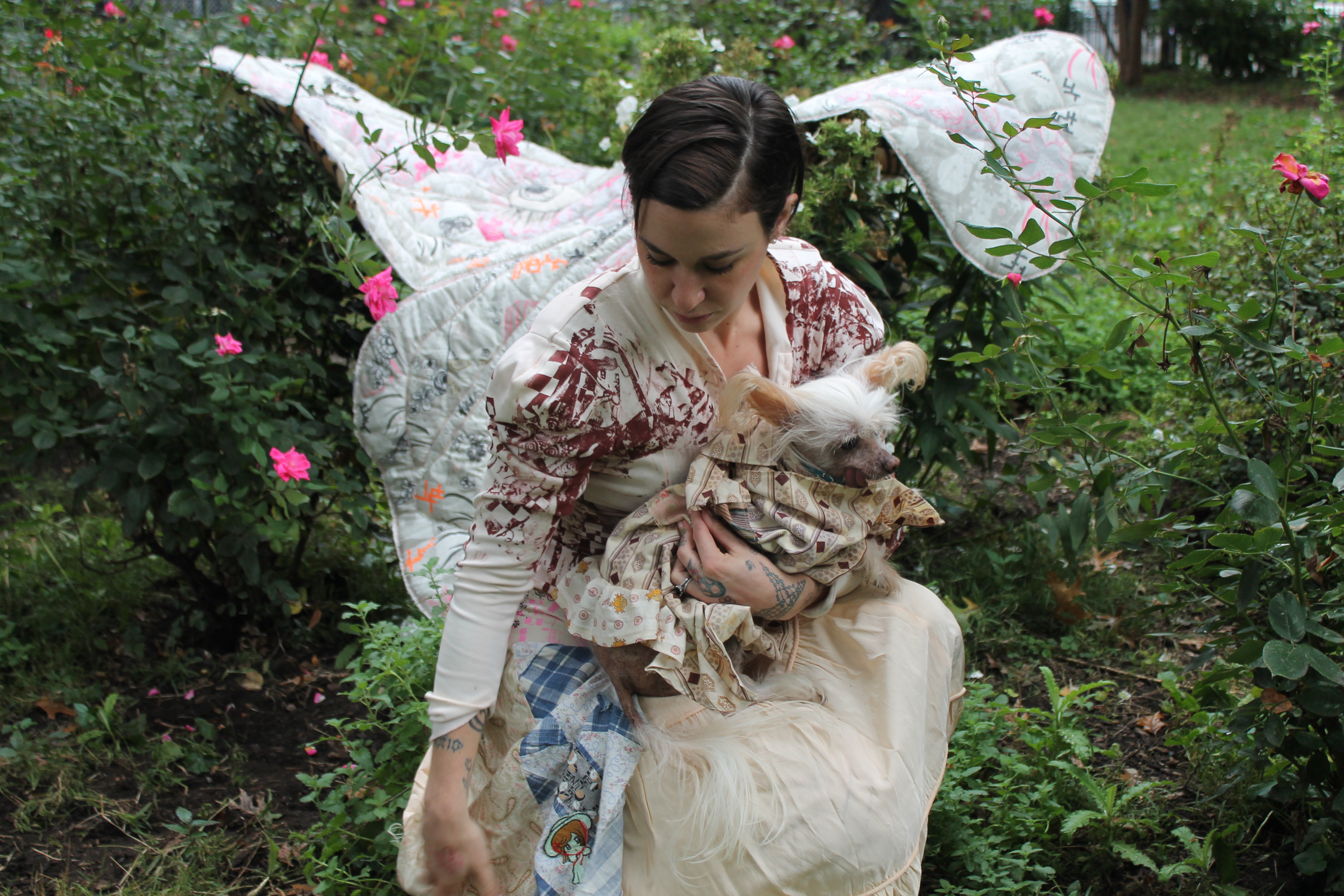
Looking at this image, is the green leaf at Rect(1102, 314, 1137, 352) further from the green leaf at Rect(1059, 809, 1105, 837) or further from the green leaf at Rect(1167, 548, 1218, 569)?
the green leaf at Rect(1059, 809, 1105, 837)

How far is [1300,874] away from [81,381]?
3327mm

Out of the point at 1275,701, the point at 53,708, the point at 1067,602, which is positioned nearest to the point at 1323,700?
the point at 1275,701

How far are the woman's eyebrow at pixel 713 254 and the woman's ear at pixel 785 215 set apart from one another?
0.46 ft

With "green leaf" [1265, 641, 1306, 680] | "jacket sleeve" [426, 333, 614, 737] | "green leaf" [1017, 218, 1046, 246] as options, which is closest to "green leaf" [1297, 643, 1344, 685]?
"green leaf" [1265, 641, 1306, 680]

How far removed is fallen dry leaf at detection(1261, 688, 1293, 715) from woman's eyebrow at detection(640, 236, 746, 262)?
1.28 m

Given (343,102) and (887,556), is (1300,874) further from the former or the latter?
(343,102)

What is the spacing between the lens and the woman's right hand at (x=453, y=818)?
165 cm

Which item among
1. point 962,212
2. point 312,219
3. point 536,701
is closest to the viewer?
point 536,701

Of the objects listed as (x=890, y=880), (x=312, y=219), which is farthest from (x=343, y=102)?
(x=890, y=880)

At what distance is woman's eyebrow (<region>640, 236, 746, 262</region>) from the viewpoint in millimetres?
1614

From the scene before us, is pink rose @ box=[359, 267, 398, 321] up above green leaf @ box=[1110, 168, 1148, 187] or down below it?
below

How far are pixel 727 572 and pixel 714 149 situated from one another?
0.74m

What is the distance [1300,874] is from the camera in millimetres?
2092

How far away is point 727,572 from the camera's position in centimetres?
175
